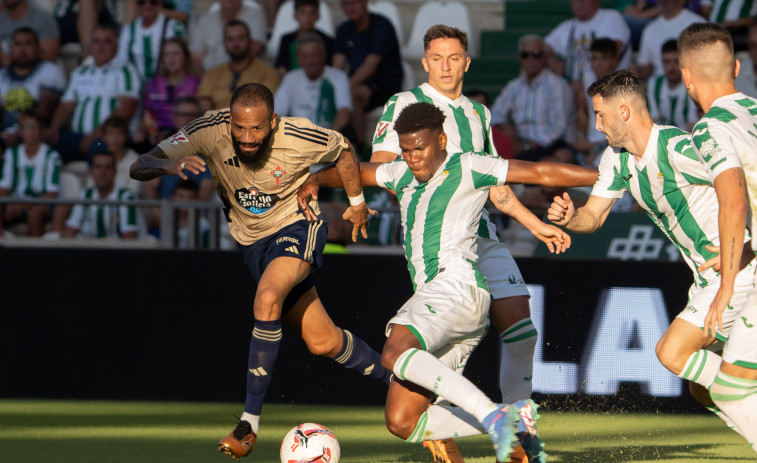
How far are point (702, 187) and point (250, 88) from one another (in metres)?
2.47

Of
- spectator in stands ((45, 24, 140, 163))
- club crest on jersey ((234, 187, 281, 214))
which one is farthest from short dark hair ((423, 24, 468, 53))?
spectator in stands ((45, 24, 140, 163))

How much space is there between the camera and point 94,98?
1191cm

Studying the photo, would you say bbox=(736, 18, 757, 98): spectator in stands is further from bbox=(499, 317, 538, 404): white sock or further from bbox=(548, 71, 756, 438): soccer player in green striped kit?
bbox=(548, 71, 756, 438): soccer player in green striped kit

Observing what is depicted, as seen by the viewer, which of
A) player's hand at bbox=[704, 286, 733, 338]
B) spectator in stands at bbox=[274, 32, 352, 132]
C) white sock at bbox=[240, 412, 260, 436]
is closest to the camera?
player's hand at bbox=[704, 286, 733, 338]

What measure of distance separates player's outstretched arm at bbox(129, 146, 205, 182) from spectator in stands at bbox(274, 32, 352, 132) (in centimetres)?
495

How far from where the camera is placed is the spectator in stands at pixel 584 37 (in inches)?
450

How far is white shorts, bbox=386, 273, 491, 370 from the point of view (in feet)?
17.7

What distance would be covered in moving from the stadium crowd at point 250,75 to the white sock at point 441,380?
5.17 m

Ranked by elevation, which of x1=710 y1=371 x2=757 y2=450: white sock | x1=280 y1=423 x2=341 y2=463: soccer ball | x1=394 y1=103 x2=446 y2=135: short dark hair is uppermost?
x1=394 y1=103 x2=446 y2=135: short dark hair

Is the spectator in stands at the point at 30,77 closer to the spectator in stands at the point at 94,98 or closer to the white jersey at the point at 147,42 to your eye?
the spectator in stands at the point at 94,98

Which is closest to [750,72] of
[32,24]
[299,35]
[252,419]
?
[299,35]

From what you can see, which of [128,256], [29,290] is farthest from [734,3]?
[29,290]

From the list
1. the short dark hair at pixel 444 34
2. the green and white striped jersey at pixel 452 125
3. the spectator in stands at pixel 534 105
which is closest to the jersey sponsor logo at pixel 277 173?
the green and white striped jersey at pixel 452 125

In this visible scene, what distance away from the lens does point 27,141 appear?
10.9 meters
